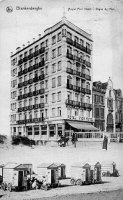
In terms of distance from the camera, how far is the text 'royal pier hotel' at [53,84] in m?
4.09

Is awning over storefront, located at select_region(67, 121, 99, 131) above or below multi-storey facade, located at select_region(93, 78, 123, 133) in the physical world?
below

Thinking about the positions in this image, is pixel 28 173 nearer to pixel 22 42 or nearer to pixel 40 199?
pixel 40 199

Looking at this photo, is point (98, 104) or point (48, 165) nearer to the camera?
point (48, 165)

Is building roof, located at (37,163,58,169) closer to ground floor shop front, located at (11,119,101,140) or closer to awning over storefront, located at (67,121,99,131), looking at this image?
ground floor shop front, located at (11,119,101,140)

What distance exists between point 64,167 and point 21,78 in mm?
1170

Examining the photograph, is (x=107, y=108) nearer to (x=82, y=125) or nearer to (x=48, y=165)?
(x=82, y=125)

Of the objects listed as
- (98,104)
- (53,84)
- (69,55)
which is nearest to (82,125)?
(98,104)

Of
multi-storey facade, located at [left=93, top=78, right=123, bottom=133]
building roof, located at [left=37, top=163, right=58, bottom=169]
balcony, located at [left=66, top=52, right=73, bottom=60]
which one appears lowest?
building roof, located at [left=37, top=163, right=58, bottom=169]

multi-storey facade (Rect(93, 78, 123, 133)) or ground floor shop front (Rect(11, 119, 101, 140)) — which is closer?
ground floor shop front (Rect(11, 119, 101, 140))

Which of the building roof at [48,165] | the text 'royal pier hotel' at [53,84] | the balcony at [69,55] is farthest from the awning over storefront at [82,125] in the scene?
the balcony at [69,55]

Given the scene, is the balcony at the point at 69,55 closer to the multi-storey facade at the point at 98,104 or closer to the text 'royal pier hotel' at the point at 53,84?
the text 'royal pier hotel' at the point at 53,84

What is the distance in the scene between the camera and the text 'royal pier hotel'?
4.09m

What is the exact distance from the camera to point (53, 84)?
4.11 metres

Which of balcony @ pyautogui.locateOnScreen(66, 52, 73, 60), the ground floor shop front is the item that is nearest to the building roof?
the ground floor shop front
